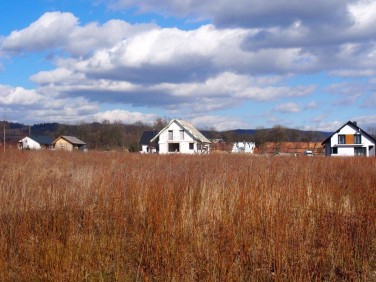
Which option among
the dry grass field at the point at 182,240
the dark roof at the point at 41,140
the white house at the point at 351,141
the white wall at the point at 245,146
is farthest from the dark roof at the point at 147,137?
the dry grass field at the point at 182,240

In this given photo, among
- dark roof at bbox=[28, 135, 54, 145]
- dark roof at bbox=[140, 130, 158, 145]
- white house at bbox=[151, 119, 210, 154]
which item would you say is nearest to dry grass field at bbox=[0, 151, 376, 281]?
white house at bbox=[151, 119, 210, 154]

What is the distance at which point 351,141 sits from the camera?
167ft

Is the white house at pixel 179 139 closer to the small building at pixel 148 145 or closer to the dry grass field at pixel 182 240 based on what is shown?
the small building at pixel 148 145

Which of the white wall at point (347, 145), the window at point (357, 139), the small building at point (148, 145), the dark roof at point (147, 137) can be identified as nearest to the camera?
the white wall at point (347, 145)

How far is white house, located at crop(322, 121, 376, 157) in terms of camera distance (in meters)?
50.3

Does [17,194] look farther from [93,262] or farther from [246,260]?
[246,260]

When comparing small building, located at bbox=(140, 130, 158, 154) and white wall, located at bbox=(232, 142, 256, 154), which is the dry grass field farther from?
white wall, located at bbox=(232, 142, 256, 154)

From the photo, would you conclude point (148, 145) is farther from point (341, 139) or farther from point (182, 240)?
point (182, 240)

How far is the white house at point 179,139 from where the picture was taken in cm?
5325

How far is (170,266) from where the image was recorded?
3.93 metres

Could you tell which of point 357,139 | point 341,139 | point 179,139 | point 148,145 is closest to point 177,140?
point 179,139

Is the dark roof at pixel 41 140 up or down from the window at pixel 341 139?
up

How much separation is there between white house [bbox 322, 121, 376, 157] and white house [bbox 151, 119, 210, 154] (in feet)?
59.4

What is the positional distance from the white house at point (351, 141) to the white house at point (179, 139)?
18.1 m
